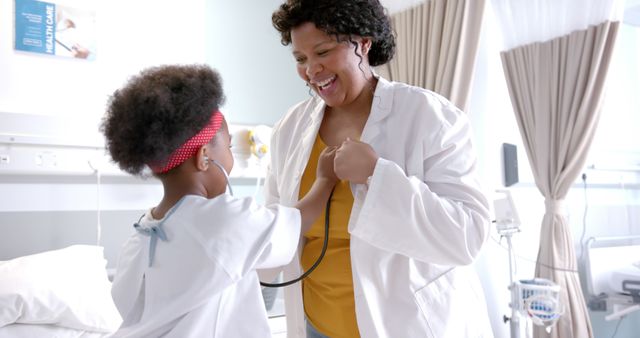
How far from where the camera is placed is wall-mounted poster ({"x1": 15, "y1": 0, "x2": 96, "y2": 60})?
2.14m

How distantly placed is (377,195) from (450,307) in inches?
11.7

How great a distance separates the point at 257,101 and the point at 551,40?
153cm

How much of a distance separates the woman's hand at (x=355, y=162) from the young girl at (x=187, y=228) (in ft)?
0.40

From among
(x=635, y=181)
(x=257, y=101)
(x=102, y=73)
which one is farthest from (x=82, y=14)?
(x=635, y=181)

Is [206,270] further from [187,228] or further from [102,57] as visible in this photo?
[102,57]

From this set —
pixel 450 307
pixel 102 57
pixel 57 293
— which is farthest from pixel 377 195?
pixel 102 57

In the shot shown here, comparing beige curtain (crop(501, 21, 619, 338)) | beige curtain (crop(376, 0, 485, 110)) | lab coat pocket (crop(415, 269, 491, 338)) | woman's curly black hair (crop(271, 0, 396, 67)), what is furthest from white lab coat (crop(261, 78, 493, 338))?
beige curtain (crop(376, 0, 485, 110))

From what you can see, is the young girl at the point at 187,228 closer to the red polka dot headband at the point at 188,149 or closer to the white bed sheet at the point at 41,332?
the red polka dot headband at the point at 188,149

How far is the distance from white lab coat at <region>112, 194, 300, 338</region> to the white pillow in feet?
3.15

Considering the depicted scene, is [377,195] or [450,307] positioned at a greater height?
[377,195]

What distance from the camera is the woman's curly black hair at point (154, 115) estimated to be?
2.87 feet

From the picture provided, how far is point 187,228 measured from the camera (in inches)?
34.2

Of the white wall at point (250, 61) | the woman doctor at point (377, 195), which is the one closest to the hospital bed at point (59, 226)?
the white wall at point (250, 61)

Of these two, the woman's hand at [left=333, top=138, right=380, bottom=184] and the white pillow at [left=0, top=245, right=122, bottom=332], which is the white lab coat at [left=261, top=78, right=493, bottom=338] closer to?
the woman's hand at [left=333, top=138, right=380, bottom=184]
